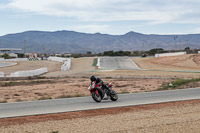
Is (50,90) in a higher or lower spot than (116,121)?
lower

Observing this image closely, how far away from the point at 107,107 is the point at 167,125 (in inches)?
143

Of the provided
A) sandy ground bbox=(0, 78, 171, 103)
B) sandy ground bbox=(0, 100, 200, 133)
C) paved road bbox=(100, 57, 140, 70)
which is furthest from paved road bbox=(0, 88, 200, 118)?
paved road bbox=(100, 57, 140, 70)

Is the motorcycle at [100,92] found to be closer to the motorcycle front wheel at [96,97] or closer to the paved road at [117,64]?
the motorcycle front wheel at [96,97]

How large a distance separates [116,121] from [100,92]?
4.06 m

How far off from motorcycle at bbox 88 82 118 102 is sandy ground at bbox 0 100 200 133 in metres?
1.75

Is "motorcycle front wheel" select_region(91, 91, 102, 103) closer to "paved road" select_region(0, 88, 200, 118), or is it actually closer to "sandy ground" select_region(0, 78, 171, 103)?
"paved road" select_region(0, 88, 200, 118)

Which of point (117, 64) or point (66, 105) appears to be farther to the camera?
point (117, 64)

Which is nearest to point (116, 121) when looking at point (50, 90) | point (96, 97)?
point (96, 97)

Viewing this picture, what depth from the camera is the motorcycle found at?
13758mm

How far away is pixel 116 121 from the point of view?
33.0ft

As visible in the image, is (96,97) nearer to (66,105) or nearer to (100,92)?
(100,92)

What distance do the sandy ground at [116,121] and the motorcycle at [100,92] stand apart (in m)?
1.75

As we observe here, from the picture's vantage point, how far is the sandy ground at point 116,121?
353 inches

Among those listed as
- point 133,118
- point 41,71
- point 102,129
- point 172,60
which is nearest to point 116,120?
point 133,118
